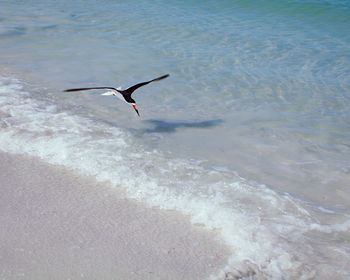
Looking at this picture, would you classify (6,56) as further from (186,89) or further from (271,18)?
(271,18)

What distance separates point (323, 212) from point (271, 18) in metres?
8.58

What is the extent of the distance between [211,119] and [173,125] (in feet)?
1.76

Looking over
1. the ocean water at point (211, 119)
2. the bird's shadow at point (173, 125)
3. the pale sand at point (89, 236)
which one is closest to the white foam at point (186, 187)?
the ocean water at point (211, 119)

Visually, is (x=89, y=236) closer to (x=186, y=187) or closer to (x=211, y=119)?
(x=186, y=187)

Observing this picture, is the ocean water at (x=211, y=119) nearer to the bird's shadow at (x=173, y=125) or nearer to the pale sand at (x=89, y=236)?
the bird's shadow at (x=173, y=125)

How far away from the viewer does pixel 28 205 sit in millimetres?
4145

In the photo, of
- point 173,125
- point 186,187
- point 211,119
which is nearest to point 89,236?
point 186,187

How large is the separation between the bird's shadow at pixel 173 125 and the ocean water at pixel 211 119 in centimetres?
1

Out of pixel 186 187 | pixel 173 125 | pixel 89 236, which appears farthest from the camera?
pixel 173 125

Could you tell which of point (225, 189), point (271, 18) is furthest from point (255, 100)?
point (271, 18)

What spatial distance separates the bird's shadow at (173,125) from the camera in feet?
19.9

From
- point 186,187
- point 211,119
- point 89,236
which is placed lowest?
point 211,119

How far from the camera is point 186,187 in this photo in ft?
15.4

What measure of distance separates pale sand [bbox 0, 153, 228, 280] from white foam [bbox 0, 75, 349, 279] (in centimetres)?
17
